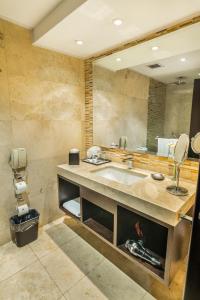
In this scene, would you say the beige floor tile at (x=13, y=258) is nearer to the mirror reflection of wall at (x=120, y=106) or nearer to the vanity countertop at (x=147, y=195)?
the vanity countertop at (x=147, y=195)

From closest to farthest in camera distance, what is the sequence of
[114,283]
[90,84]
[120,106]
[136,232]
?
[114,283], [136,232], [120,106], [90,84]

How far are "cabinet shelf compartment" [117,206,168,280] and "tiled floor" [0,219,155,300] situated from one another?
13.5 inches

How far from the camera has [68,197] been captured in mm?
2273

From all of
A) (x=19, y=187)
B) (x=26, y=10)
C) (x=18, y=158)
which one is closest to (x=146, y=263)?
(x=19, y=187)

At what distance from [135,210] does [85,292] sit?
2.79ft

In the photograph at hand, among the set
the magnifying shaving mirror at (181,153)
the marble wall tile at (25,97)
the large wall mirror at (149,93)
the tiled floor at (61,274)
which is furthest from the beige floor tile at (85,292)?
the marble wall tile at (25,97)

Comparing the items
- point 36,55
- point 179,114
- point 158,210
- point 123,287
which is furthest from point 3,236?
point 179,114

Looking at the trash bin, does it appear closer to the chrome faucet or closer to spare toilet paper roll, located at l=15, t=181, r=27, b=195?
spare toilet paper roll, located at l=15, t=181, r=27, b=195

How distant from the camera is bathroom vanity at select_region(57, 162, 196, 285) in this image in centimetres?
121

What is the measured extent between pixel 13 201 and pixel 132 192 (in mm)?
1455

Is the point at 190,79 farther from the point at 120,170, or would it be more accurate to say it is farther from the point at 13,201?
the point at 13,201

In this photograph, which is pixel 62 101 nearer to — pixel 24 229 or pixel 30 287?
pixel 24 229

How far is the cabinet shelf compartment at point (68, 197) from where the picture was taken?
208 cm

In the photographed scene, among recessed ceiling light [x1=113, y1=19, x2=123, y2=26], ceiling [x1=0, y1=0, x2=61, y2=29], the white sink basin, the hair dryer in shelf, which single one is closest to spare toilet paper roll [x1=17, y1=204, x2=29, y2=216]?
the white sink basin
